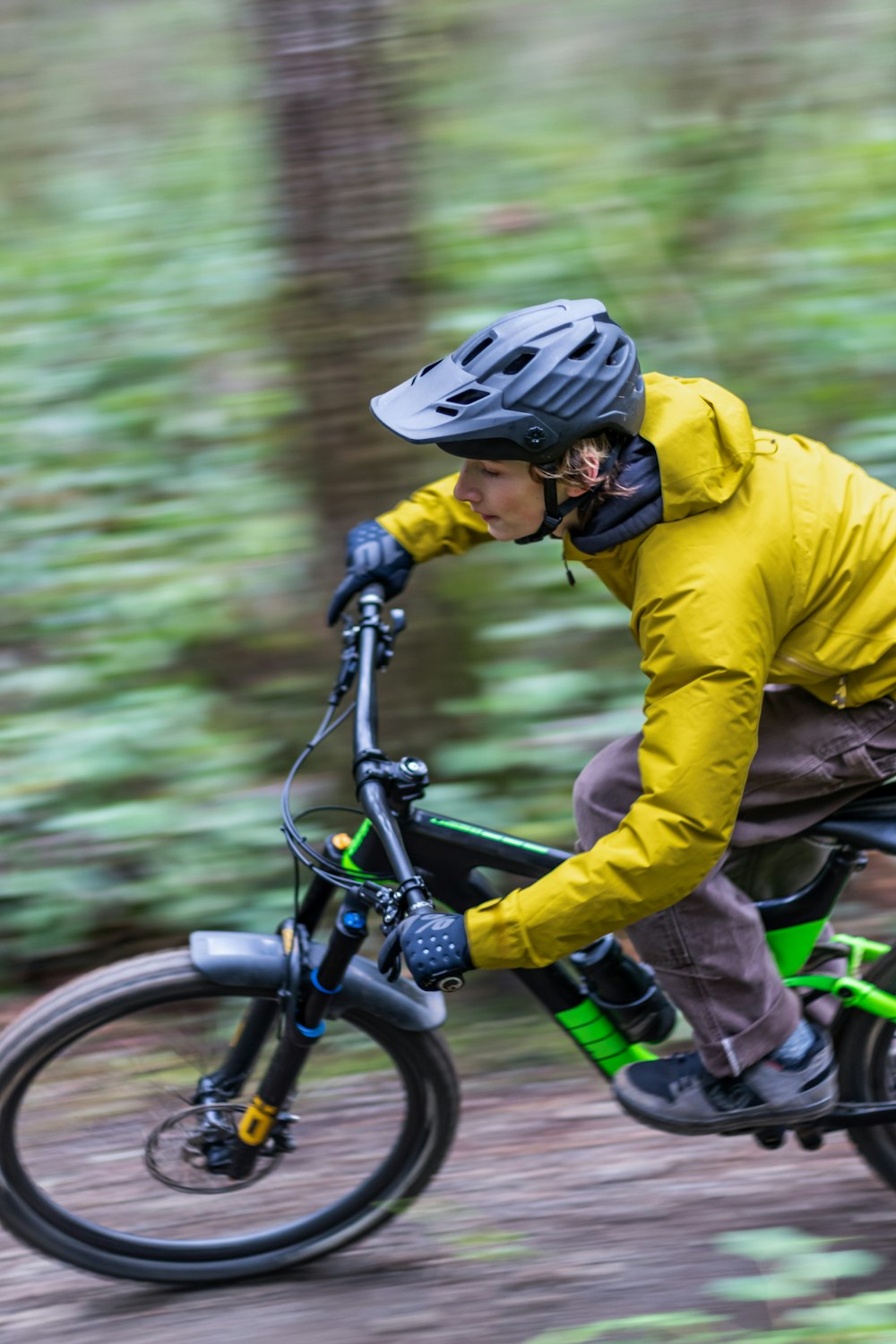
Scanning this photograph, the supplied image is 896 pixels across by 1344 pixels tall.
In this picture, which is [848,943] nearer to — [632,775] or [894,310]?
[632,775]

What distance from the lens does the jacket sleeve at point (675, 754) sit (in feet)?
7.33

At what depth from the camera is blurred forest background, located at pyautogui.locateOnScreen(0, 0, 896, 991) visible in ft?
12.3

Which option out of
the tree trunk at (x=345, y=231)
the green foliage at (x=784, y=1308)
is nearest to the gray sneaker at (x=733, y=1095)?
the green foliage at (x=784, y=1308)

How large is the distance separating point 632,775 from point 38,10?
217 inches

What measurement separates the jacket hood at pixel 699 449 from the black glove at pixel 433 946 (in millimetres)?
828

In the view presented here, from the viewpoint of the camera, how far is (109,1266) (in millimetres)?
3098

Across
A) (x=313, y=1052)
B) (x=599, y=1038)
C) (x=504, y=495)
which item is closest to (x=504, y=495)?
(x=504, y=495)

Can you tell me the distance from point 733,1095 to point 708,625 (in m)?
1.17

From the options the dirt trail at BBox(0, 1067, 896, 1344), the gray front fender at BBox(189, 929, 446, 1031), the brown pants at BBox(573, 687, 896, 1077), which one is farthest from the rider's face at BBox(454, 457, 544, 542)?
the dirt trail at BBox(0, 1067, 896, 1344)

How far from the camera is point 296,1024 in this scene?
2.85m

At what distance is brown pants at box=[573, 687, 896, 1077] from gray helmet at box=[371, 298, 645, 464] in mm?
711

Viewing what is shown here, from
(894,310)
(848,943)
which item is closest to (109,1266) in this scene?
(848,943)

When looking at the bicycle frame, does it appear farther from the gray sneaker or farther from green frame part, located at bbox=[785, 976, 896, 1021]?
the gray sneaker

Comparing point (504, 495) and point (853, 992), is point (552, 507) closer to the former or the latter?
point (504, 495)
